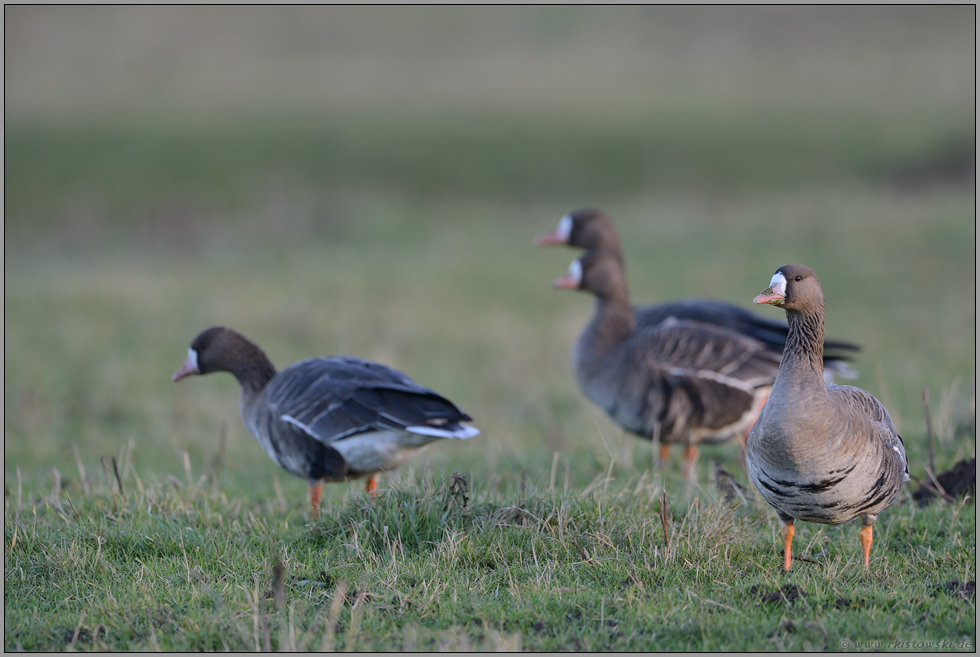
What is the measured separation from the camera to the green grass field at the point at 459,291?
420 cm

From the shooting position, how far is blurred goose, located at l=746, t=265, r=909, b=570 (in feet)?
13.6

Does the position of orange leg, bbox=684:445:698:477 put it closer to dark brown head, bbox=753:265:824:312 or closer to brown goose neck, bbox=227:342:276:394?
dark brown head, bbox=753:265:824:312

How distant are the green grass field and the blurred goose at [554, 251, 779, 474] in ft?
1.72

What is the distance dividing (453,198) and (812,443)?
2161cm

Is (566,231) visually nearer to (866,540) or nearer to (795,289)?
(795,289)

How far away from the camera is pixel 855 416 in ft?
14.3

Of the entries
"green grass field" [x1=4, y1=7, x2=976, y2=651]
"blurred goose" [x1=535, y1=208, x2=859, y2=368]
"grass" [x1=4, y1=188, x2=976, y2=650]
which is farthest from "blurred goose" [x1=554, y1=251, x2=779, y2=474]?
"green grass field" [x1=4, y1=7, x2=976, y2=651]

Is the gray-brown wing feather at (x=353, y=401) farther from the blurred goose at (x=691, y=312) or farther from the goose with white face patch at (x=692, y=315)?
the blurred goose at (x=691, y=312)

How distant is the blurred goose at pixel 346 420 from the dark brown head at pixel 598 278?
2.92 meters

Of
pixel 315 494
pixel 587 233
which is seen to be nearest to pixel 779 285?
pixel 315 494

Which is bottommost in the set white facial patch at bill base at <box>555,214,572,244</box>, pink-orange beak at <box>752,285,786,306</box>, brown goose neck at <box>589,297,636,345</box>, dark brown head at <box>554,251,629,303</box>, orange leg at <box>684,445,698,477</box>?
orange leg at <box>684,445,698,477</box>

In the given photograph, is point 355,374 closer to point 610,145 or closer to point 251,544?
point 251,544

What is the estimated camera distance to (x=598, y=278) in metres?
8.46

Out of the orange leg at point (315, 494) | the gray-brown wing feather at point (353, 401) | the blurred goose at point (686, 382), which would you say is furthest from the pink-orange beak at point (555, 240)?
the orange leg at point (315, 494)
